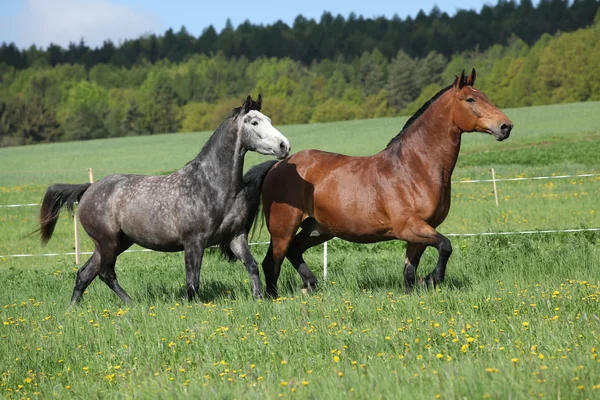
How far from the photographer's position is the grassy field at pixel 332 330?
4.55m

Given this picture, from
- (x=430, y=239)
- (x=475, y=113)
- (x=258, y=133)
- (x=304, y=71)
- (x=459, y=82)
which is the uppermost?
(x=459, y=82)

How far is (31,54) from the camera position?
130 metres

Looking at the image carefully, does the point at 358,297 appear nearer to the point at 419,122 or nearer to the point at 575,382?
the point at 419,122

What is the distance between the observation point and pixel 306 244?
918 centimetres

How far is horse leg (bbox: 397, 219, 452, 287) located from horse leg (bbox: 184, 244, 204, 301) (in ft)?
6.76

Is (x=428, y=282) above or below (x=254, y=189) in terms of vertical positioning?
below

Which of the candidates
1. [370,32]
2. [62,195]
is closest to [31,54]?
[370,32]

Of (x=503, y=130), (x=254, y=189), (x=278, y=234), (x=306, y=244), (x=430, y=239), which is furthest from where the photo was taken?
(x=306, y=244)

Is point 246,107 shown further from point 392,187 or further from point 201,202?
point 392,187

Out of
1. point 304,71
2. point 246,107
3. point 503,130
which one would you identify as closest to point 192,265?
point 246,107

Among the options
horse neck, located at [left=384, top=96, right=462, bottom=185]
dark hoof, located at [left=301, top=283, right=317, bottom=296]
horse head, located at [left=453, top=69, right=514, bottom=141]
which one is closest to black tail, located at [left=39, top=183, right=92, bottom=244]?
dark hoof, located at [left=301, top=283, right=317, bottom=296]

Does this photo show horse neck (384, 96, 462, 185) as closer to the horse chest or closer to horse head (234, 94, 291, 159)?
the horse chest

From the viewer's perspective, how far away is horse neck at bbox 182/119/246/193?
8109 millimetres

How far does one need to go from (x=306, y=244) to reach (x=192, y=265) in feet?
5.31
